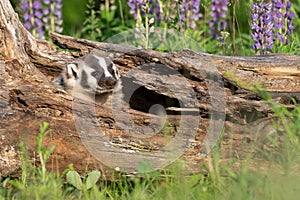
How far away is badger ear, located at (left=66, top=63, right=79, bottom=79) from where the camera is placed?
14.1 ft

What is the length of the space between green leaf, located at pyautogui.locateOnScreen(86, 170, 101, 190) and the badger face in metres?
0.75

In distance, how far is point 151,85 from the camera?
4023mm

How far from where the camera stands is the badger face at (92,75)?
4.21 metres

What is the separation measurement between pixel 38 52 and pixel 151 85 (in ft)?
2.86

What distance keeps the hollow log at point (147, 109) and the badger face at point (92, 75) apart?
14 cm

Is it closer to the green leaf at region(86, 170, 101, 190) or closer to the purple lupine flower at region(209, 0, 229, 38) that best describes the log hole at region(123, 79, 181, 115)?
the green leaf at region(86, 170, 101, 190)

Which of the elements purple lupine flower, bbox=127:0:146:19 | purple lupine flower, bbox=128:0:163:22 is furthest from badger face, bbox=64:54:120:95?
purple lupine flower, bbox=128:0:163:22


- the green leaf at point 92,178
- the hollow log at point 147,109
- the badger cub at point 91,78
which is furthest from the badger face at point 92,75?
the green leaf at point 92,178

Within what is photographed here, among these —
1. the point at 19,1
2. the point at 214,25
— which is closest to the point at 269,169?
the point at 214,25

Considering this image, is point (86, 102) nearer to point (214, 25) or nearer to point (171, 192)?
point (171, 192)

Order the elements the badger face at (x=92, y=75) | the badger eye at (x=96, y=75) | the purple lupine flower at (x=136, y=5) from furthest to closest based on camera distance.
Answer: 1. the purple lupine flower at (x=136, y=5)
2. the badger eye at (x=96, y=75)
3. the badger face at (x=92, y=75)

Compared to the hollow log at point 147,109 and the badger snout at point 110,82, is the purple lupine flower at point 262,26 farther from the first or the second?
the badger snout at point 110,82

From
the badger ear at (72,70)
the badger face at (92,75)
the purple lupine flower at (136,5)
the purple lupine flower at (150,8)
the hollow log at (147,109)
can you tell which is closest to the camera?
the hollow log at (147,109)

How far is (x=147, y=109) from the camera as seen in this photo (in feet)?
13.5
